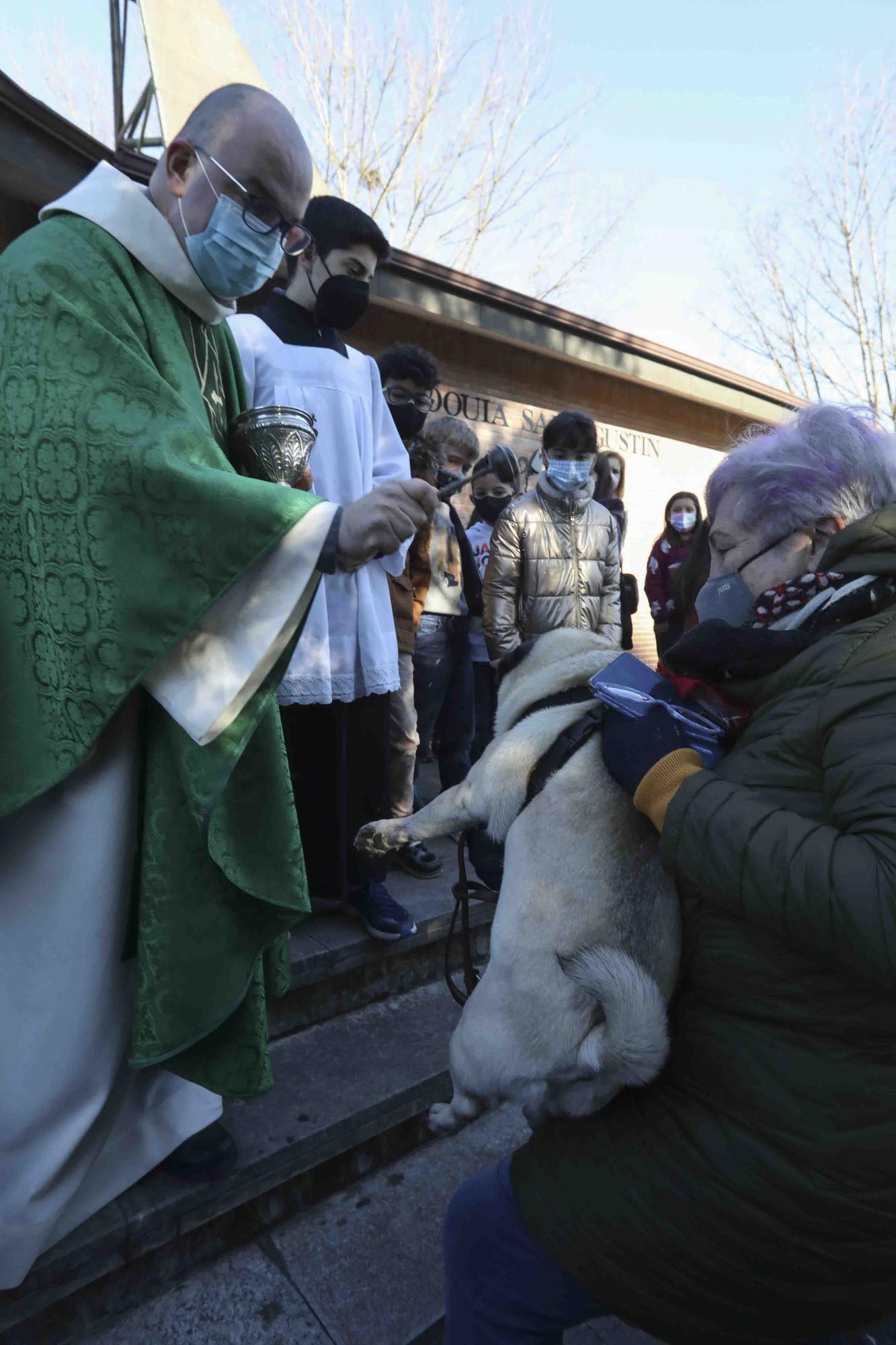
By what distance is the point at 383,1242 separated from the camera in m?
2.13

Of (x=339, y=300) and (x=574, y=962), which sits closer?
(x=574, y=962)

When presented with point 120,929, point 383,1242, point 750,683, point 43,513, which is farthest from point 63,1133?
point 750,683

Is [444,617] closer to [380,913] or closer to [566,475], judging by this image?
[566,475]

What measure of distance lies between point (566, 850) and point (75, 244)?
147cm

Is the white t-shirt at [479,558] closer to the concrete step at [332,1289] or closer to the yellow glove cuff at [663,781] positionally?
the concrete step at [332,1289]

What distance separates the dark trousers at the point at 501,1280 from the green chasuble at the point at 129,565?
26.0 inches

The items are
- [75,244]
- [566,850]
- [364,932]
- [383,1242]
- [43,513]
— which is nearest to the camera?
[566,850]

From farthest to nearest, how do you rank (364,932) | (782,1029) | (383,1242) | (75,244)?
(364,932) < (383,1242) < (75,244) < (782,1029)

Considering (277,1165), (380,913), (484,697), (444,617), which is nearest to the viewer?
(277,1165)

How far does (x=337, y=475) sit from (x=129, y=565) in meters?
1.38

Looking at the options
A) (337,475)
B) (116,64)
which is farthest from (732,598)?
(116,64)

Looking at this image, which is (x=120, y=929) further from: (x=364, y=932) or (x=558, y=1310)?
(x=364, y=932)

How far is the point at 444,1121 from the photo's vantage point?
4.91 feet

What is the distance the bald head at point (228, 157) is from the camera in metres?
1.81
